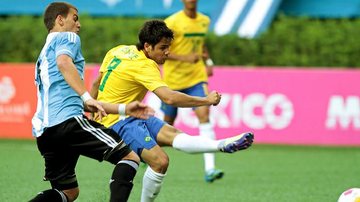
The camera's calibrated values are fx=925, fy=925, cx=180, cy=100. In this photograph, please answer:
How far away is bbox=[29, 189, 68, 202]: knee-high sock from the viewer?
23.4ft

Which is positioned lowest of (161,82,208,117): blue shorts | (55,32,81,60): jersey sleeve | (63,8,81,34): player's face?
(161,82,208,117): blue shorts

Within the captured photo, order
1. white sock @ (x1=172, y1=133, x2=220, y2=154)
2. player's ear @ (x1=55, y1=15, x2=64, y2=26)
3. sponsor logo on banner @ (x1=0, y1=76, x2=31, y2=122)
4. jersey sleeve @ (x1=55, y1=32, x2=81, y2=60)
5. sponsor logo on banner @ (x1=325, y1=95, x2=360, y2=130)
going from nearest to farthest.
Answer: jersey sleeve @ (x1=55, y1=32, x2=81, y2=60)
player's ear @ (x1=55, y1=15, x2=64, y2=26)
white sock @ (x1=172, y1=133, x2=220, y2=154)
sponsor logo on banner @ (x1=325, y1=95, x2=360, y2=130)
sponsor logo on banner @ (x1=0, y1=76, x2=31, y2=122)

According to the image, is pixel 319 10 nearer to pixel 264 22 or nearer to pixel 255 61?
pixel 264 22

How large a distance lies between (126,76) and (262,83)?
29.2 ft

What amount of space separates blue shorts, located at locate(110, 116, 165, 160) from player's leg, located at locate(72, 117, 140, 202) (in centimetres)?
61

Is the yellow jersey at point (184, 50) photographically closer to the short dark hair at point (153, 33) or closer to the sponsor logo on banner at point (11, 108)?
the short dark hair at point (153, 33)

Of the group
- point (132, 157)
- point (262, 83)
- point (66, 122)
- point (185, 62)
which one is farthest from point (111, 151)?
point (262, 83)

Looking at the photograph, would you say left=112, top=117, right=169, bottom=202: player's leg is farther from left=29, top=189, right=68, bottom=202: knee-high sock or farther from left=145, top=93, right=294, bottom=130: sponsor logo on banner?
left=145, top=93, right=294, bottom=130: sponsor logo on banner

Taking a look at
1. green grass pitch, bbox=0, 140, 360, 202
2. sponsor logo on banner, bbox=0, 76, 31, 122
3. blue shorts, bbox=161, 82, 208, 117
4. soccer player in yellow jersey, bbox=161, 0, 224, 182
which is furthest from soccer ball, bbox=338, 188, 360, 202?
sponsor logo on banner, bbox=0, 76, 31, 122

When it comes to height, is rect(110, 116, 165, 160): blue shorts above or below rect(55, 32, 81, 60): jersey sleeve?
below

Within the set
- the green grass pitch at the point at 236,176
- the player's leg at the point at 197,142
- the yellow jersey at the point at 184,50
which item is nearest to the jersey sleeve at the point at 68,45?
the player's leg at the point at 197,142

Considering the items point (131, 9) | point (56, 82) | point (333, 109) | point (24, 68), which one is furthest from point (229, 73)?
point (56, 82)

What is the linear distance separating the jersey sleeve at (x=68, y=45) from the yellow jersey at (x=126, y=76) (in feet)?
2.51

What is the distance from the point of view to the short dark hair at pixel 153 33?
7758 mm
